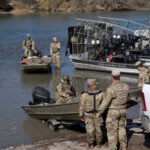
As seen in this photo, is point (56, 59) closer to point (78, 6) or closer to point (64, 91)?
point (64, 91)

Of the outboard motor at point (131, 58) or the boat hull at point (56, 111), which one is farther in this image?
the outboard motor at point (131, 58)

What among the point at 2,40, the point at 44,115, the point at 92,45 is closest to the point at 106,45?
the point at 92,45

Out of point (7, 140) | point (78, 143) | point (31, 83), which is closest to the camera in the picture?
point (78, 143)

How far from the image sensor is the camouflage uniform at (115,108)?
681 centimetres

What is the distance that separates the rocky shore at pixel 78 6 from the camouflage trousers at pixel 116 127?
56407 millimetres

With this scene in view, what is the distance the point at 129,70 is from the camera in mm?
16000

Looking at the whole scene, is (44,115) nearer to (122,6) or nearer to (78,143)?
(78,143)

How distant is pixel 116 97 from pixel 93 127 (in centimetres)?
102

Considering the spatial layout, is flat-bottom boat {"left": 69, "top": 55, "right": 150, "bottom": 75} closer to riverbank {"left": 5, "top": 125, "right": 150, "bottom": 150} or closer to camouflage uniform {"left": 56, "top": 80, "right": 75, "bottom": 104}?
camouflage uniform {"left": 56, "top": 80, "right": 75, "bottom": 104}

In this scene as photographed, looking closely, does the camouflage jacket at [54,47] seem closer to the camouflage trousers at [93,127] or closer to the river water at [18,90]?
the river water at [18,90]

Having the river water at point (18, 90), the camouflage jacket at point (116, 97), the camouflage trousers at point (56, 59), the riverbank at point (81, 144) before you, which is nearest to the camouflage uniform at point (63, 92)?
the river water at point (18, 90)

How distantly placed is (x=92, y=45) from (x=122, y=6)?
47785 millimetres

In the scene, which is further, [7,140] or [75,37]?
[75,37]

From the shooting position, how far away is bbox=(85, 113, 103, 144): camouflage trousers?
290 inches
